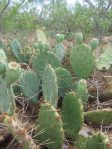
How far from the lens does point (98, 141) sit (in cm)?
231


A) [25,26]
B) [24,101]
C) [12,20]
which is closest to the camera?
[24,101]

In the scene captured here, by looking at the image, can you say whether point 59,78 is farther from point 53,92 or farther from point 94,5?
point 94,5

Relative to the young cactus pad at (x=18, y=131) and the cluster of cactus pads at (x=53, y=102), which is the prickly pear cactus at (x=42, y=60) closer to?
the cluster of cactus pads at (x=53, y=102)

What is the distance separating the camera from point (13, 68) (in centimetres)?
241

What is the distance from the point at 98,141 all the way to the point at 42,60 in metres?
1.53

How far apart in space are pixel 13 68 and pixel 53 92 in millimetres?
682

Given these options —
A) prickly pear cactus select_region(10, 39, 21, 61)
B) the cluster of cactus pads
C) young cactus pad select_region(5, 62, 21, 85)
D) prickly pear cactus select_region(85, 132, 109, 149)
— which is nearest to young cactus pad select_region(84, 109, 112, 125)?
the cluster of cactus pads

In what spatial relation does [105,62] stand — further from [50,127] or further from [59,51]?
[50,127]

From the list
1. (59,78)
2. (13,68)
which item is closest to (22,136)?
(13,68)

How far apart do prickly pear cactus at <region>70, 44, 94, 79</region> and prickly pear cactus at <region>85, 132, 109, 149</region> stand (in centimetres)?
154

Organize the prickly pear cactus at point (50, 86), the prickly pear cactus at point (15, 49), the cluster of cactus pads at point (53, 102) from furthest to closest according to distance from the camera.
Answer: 1. the prickly pear cactus at point (15, 49)
2. the prickly pear cactus at point (50, 86)
3. the cluster of cactus pads at point (53, 102)

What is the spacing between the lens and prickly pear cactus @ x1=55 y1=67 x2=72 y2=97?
141 inches

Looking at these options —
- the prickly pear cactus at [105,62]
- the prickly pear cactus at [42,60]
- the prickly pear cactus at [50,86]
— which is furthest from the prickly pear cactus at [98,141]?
the prickly pear cactus at [105,62]

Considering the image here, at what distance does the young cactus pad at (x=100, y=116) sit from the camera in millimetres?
3152
